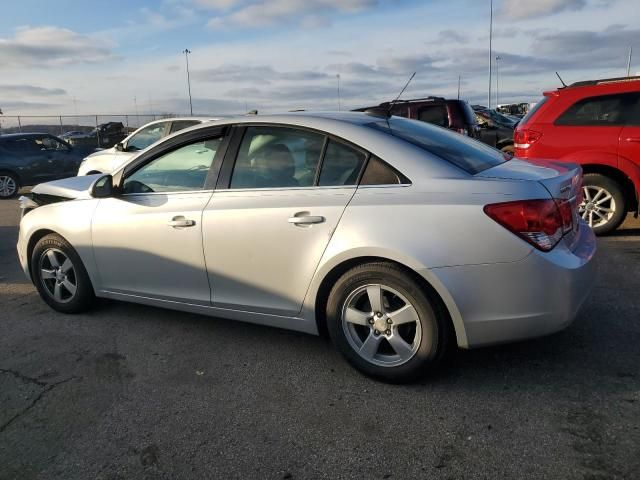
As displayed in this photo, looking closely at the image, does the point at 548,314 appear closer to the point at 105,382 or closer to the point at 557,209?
the point at 557,209

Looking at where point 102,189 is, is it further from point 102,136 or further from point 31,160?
point 102,136

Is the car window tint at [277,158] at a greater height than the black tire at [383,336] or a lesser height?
greater

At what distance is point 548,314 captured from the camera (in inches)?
114

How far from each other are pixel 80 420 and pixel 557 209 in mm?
2837

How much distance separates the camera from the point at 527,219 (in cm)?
285

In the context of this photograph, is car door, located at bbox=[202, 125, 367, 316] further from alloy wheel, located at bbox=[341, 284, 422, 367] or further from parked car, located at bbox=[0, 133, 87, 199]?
parked car, located at bbox=[0, 133, 87, 199]

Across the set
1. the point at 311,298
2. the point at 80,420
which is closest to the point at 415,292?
the point at 311,298

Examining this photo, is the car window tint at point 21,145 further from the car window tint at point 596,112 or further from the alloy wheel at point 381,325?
the alloy wheel at point 381,325

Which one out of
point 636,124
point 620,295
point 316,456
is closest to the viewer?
point 316,456

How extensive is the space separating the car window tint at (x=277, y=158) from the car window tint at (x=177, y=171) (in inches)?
10.5

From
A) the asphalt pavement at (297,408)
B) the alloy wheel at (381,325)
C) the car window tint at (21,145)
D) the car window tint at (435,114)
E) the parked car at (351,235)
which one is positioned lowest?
the asphalt pavement at (297,408)

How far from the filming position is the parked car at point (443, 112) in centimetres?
1101

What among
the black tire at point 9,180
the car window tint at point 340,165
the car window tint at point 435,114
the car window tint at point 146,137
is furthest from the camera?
the black tire at point 9,180

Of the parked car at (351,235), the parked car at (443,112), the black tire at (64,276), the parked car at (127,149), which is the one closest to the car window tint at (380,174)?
the parked car at (351,235)
